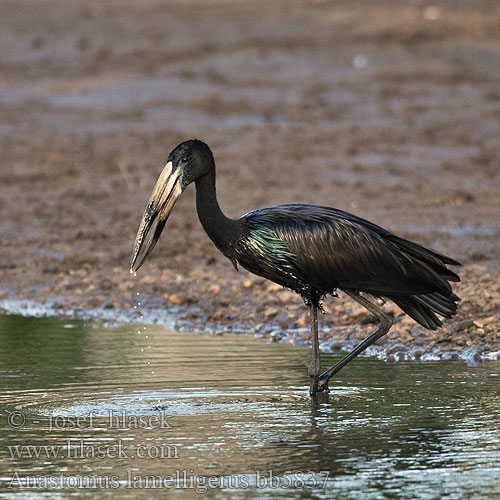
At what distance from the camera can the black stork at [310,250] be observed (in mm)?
7566

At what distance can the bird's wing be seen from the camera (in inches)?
298

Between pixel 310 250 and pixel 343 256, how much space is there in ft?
0.74

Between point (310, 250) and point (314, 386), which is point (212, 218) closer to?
point (310, 250)

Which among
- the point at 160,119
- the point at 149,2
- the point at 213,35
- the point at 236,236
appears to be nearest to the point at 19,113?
the point at 160,119

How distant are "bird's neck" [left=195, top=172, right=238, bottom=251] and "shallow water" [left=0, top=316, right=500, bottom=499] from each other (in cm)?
94

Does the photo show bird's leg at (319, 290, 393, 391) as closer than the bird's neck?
No

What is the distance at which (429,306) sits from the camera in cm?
Result: 781

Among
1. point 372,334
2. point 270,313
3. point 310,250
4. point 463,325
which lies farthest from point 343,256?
point 270,313

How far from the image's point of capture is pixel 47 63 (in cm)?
2422

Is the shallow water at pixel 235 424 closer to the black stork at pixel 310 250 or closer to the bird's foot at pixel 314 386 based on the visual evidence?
the bird's foot at pixel 314 386

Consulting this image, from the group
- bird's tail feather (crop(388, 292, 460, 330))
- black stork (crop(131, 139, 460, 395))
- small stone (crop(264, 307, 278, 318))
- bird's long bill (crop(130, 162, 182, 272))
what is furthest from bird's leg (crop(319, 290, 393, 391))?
small stone (crop(264, 307, 278, 318))

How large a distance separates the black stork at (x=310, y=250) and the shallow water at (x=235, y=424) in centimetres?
54

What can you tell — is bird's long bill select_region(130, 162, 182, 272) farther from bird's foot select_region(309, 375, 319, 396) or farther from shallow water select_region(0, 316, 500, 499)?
bird's foot select_region(309, 375, 319, 396)

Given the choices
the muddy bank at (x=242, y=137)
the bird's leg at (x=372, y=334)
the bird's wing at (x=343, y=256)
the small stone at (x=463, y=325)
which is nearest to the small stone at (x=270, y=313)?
the muddy bank at (x=242, y=137)
